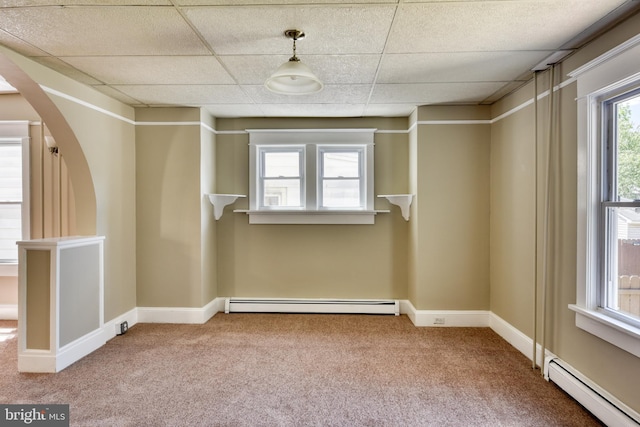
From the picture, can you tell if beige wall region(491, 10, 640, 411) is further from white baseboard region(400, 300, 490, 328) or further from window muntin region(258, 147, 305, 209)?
window muntin region(258, 147, 305, 209)

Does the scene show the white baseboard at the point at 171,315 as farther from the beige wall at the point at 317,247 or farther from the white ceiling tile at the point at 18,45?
the white ceiling tile at the point at 18,45

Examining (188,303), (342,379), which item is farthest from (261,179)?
(342,379)

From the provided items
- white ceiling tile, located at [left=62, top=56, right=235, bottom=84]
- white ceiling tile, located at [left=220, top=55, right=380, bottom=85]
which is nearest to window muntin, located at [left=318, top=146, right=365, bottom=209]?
white ceiling tile, located at [left=220, top=55, right=380, bottom=85]

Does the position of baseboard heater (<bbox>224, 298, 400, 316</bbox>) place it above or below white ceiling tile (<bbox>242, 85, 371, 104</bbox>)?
below

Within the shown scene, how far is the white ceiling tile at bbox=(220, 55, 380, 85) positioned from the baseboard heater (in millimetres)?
2541

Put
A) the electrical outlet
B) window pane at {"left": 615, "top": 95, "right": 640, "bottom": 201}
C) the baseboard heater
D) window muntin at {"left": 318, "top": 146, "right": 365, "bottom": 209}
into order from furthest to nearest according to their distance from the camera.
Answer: window muntin at {"left": 318, "top": 146, "right": 365, "bottom": 209}
the baseboard heater
the electrical outlet
window pane at {"left": 615, "top": 95, "right": 640, "bottom": 201}

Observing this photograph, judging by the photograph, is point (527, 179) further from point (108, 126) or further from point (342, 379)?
point (108, 126)

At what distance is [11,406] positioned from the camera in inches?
91.0

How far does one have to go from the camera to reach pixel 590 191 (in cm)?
233

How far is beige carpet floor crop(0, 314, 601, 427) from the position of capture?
2.21 m

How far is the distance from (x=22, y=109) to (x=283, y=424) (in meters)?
→ 4.24

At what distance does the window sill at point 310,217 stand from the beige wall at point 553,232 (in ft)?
4.74

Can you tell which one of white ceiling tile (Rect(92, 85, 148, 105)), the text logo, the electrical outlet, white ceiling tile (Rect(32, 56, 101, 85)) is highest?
white ceiling tile (Rect(92, 85, 148, 105))

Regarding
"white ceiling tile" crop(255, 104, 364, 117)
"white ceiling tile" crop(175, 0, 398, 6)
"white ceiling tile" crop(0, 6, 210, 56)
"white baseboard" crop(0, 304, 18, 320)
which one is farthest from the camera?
"white baseboard" crop(0, 304, 18, 320)
